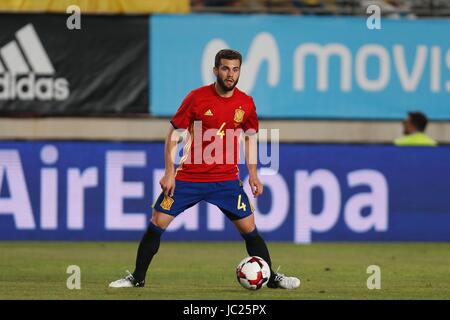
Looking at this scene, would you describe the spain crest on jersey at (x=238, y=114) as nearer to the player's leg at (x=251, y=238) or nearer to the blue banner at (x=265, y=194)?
the player's leg at (x=251, y=238)

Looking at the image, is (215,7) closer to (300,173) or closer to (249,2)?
(249,2)

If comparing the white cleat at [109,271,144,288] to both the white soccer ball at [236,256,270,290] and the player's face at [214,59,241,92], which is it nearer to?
the white soccer ball at [236,256,270,290]

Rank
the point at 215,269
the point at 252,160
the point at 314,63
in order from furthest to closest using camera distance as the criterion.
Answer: the point at 314,63 < the point at 215,269 < the point at 252,160

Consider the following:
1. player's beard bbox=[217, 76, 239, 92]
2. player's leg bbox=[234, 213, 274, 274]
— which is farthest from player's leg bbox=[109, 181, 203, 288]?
player's beard bbox=[217, 76, 239, 92]

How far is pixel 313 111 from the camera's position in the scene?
20.1m

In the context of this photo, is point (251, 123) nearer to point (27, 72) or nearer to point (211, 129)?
point (211, 129)

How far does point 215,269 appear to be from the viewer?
14172 millimetres

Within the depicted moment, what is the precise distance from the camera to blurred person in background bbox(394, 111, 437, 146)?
739 inches

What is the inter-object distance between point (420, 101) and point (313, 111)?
1711mm

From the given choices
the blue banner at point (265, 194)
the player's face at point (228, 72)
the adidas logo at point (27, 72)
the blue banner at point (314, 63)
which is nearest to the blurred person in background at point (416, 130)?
Answer: the blue banner at point (265, 194)

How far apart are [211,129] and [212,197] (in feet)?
2.08

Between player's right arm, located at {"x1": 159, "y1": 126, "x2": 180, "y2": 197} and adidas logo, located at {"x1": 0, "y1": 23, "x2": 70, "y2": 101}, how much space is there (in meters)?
8.15

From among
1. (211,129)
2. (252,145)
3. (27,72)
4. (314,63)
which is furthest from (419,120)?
(211,129)
